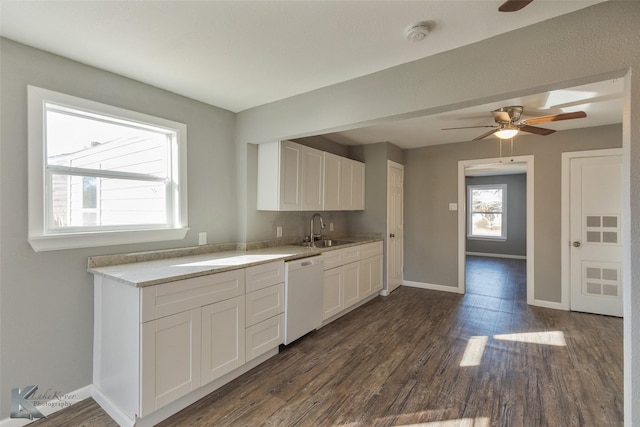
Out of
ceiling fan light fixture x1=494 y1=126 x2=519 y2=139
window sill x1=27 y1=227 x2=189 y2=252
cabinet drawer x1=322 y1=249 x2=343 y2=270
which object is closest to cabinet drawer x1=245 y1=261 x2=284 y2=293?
cabinet drawer x1=322 y1=249 x2=343 y2=270

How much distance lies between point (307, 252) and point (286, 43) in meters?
1.93

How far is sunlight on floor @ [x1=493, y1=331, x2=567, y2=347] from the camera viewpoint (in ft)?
9.60

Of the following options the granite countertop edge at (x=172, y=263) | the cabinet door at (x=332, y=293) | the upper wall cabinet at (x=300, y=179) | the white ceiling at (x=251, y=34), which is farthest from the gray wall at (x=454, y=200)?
the granite countertop edge at (x=172, y=263)

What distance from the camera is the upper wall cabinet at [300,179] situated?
3.13 metres

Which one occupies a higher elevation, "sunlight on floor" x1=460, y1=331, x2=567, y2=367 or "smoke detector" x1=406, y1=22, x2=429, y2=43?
"smoke detector" x1=406, y1=22, x2=429, y2=43

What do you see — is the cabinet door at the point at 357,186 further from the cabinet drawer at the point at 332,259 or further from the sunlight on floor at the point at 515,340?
the sunlight on floor at the point at 515,340

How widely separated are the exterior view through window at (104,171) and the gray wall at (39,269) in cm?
16

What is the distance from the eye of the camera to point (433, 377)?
7.66 feet

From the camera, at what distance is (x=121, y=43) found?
6.12 feet

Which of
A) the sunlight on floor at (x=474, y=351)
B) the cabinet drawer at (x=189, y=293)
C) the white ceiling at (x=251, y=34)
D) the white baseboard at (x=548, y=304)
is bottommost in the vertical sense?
the sunlight on floor at (x=474, y=351)

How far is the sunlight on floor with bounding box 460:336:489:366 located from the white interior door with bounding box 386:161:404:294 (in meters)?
1.65

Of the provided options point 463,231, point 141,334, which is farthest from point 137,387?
point 463,231

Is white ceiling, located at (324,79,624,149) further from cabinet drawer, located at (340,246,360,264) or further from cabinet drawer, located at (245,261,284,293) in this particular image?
cabinet drawer, located at (245,261,284,293)

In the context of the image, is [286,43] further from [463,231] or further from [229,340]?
[463,231]
